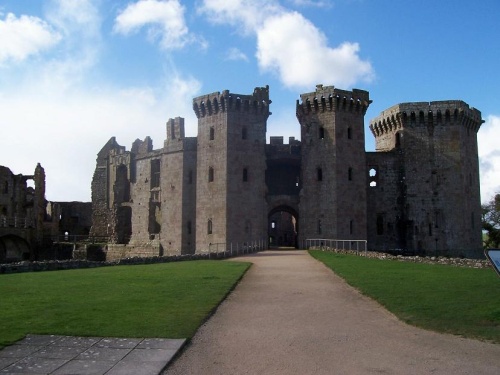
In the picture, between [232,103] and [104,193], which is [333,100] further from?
[104,193]

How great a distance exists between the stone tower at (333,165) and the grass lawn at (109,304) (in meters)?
20.6

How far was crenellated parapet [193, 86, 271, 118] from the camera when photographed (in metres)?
37.2

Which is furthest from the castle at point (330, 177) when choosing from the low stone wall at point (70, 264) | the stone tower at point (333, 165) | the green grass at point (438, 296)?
the green grass at point (438, 296)

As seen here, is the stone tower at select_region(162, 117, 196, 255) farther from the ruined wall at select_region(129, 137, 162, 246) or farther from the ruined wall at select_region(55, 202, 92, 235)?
the ruined wall at select_region(55, 202, 92, 235)

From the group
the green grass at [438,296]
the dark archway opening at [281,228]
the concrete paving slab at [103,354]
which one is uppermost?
the dark archway opening at [281,228]

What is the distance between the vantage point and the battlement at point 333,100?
36750 mm

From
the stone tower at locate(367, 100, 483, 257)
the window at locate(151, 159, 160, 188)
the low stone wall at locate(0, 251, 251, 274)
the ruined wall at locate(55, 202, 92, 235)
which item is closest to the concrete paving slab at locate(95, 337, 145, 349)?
the low stone wall at locate(0, 251, 251, 274)

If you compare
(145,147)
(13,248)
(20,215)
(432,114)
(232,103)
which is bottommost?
(13,248)

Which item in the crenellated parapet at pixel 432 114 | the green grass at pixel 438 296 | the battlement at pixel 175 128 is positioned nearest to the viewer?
the green grass at pixel 438 296

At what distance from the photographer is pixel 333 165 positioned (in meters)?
36.2

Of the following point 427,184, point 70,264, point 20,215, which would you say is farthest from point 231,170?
point 20,215

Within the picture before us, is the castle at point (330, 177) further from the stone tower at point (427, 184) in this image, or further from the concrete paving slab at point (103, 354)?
the concrete paving slab at point (103, 354)

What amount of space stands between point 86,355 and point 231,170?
2989 cm

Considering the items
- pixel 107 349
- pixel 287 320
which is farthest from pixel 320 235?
pixel 107 349
